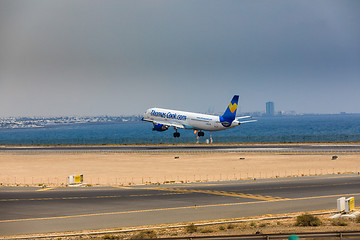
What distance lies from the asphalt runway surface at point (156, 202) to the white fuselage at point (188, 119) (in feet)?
170

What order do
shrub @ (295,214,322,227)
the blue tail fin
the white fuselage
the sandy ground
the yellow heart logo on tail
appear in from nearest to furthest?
shrub @ (295,214,322,227) < the sandy ground < the blue tail fin < the yellow heart logo on tail < the white fuselage

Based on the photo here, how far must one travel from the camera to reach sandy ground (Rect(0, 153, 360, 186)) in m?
67.6

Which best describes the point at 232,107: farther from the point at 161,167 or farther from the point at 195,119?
the point at 161,167

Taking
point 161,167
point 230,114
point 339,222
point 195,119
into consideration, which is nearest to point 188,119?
point 195,119

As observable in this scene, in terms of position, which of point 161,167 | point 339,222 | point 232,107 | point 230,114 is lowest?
point 339,222

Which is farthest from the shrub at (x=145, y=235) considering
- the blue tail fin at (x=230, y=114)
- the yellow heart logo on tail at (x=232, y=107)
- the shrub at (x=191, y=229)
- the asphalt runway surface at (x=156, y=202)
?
the yellow heart logo on tail at (x=232, y=107)

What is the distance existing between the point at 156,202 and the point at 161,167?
34.8 metres

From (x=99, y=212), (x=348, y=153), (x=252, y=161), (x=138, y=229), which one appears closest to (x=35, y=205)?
(x=99, y=212)

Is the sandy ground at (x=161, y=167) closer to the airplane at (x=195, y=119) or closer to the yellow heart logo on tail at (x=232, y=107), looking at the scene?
the airplane at (x=195, y=119)

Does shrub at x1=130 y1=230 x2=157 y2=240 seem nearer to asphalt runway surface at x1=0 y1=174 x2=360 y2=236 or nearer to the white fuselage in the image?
asphalt runway surface at x1=0 y1=174 x2=360 y2=236

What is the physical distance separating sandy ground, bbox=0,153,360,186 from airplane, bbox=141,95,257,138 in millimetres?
11481

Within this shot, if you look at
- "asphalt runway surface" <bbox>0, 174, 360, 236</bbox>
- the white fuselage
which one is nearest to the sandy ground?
"asphalt runway surface" <bbox>0, 174, 360, 236</bbox>

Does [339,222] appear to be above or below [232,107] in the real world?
below

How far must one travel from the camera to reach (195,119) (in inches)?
4481
